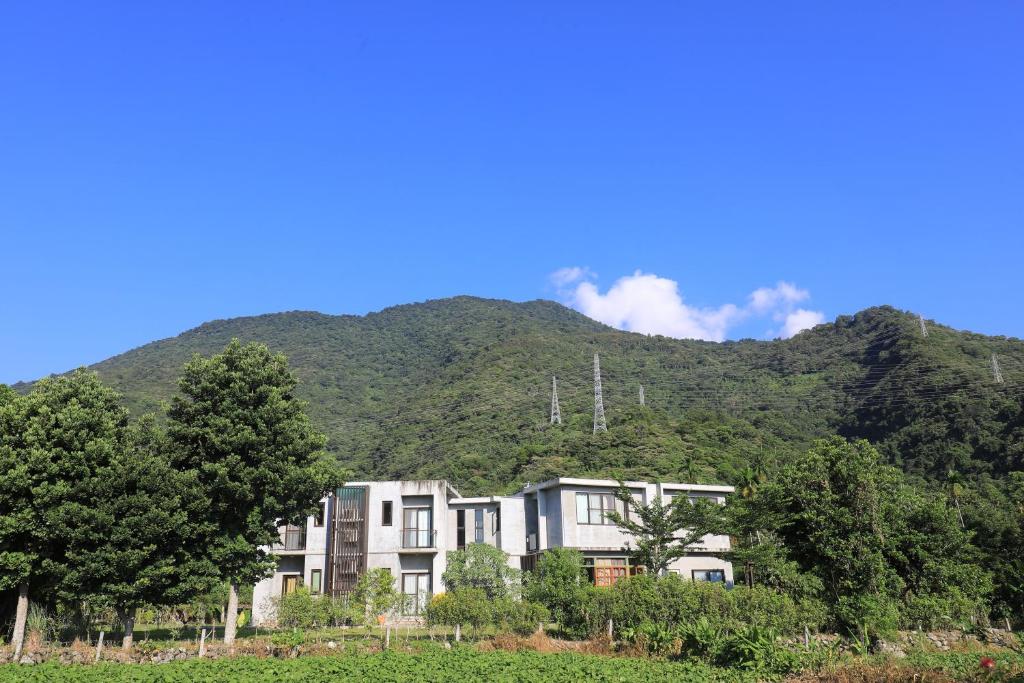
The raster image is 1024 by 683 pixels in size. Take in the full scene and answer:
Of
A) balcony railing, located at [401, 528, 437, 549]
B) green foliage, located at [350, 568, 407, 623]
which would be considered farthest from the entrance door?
green foliage, located at [350, 568, 407, 623]

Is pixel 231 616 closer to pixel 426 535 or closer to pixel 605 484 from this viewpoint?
pixel 426 535

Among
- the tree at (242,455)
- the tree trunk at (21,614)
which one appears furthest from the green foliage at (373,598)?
the tree trunk at (21,614)

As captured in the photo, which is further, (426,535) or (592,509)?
(426,535)

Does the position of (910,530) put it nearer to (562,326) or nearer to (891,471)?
(891,471)

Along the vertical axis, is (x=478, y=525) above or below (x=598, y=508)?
below

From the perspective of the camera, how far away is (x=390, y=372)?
122812mm

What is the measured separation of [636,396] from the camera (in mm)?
94375

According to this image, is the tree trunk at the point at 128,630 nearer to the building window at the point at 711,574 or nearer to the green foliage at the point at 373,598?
the green foliage at the point at 373,598

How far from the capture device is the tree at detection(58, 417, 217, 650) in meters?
21.9

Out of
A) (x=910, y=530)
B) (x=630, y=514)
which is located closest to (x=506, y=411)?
(x=630, y=514)

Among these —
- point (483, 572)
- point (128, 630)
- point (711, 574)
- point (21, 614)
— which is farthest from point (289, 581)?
point (711, 574)

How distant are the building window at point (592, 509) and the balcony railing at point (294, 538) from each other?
1438cm

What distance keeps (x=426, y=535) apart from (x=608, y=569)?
9.25 metres

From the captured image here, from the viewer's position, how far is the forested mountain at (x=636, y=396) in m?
63.4
